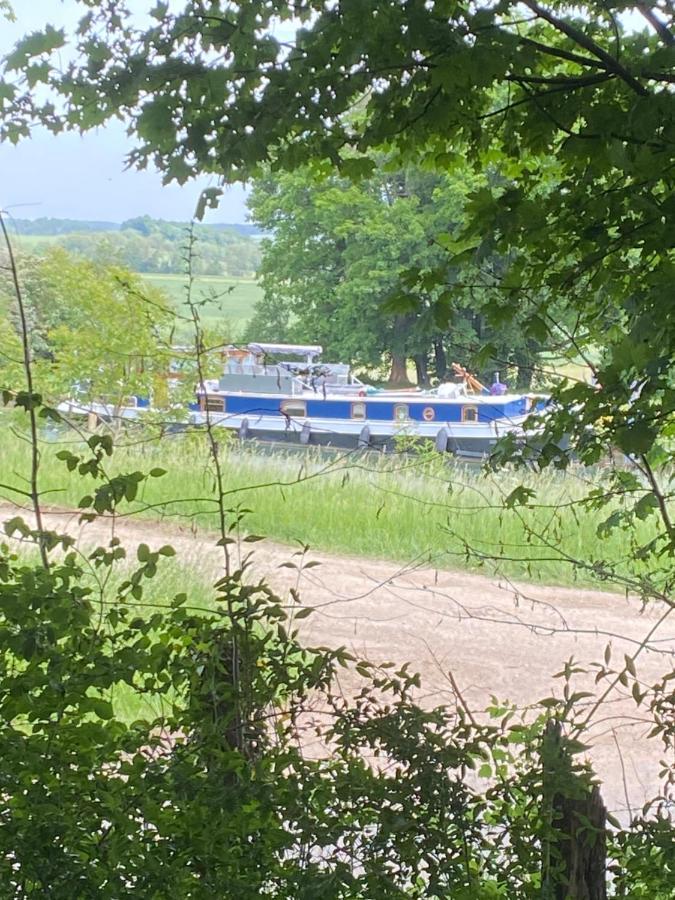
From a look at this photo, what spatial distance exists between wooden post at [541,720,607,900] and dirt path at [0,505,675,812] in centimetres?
61

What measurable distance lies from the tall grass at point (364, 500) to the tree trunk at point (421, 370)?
6.1 inches

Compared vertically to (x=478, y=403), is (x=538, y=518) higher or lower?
lower

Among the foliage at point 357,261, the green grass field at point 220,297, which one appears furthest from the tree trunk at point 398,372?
the green grass field at point 220,297

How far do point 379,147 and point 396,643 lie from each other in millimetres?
1034

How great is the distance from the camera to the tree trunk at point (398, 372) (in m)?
1.77

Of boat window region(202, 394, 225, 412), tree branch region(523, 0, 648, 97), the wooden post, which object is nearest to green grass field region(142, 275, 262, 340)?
boat window region(202, 394, 225, 412)

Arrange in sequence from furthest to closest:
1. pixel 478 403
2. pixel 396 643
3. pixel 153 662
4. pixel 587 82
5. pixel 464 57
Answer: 1. pixel 396 643
2. pixel 478 403
3. pixel 153 662
4. pixel 587 82
5. pixel 464 57

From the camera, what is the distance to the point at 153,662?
1.06m

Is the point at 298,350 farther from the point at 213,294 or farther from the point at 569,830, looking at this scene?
the point at 569,830

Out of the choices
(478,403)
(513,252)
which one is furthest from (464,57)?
(478,403)

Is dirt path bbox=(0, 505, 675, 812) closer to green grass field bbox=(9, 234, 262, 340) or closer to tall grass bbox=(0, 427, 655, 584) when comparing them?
tall grass bbox=(0, 427, 655, 584)

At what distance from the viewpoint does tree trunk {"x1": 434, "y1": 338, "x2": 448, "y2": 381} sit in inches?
67.9

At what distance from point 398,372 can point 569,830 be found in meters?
0.97

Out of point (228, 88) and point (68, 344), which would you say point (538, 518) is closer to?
point (68, 344)
